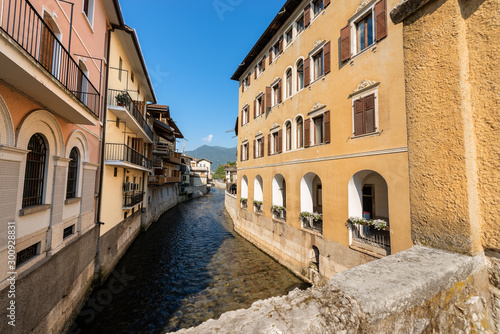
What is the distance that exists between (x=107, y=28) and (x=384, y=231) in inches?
585

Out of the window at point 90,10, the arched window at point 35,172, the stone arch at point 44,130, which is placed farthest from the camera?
the window at point 90,10

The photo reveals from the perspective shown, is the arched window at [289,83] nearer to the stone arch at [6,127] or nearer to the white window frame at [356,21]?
the white window frame at [356,21]

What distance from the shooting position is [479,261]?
89.4 inches

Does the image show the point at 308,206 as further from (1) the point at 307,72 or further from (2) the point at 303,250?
(1) the point at 307,72

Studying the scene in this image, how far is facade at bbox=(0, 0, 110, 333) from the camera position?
430 cm

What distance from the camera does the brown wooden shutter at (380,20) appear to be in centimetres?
771

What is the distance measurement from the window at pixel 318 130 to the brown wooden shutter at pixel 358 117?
2207mm

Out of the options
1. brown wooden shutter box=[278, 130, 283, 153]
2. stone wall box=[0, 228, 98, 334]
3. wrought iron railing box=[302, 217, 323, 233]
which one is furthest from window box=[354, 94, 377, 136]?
stone wall box=[0, 228, 98, 334]

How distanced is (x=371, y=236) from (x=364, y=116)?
4.54 m

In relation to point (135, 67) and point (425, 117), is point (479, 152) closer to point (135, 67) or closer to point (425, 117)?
point (425, 117)

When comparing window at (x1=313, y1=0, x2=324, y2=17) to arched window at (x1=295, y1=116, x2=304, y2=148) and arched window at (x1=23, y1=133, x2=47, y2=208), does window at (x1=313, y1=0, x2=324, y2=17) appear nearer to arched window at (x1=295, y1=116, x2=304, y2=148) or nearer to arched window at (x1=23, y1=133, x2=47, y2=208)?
arched window at (x1=295, y1=116, x2=304, y2=148)

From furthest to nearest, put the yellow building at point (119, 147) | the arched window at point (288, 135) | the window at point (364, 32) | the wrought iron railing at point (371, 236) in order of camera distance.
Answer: the arched window at point (288, 135)
the yellow building at point (119, 147)
the window at point (364, 32)
the wrought iron railing at point (371, 236)

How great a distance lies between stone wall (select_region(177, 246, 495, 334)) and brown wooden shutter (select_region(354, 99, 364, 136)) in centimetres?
674

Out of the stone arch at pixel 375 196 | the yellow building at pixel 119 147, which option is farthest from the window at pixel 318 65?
the yellow building at pixel 119 147
